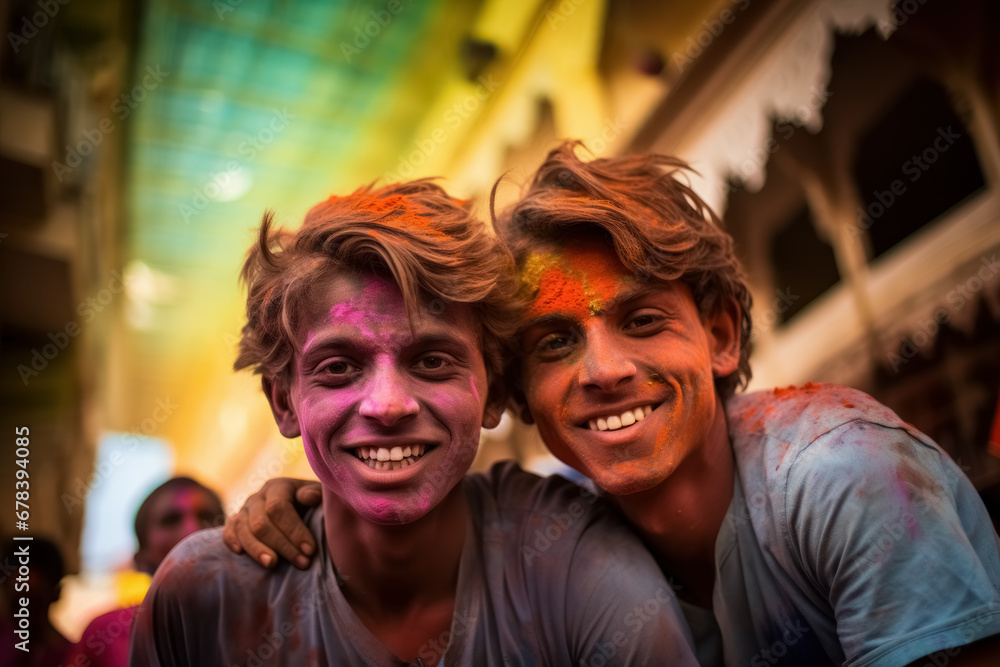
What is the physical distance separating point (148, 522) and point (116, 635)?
999 millimetres

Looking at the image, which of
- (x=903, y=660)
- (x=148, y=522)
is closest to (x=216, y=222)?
(x=148, y=522)

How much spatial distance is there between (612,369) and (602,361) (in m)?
0.04

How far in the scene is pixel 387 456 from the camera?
211cm

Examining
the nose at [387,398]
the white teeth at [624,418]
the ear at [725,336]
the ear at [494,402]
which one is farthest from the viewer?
the ear at [725,336]

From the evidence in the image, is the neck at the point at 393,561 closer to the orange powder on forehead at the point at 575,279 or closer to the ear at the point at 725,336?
the orange powder on forehead at the point at 575,279

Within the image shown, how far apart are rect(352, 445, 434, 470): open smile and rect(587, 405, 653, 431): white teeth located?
22.3 inches

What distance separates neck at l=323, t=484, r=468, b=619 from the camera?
2330 mm

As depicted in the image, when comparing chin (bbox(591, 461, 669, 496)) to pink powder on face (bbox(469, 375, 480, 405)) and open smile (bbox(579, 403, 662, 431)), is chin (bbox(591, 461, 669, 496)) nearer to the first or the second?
open smile (bbox(579, 403, 662, 431))

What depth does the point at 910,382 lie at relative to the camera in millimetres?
4336

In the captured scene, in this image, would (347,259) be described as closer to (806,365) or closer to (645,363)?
(645,363)

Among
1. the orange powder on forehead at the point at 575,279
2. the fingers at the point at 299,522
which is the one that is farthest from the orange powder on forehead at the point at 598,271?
the fingers at the point at 299,522

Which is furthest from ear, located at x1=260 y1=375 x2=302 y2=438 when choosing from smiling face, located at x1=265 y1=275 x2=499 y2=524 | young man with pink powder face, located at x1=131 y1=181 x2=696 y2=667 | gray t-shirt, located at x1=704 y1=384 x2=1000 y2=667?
gray t-shirt, located at x1=704 y1=384 x2=1000 y2=667

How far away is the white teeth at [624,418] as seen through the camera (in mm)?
2260

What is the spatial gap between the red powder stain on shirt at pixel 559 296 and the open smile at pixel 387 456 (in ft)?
1.94
